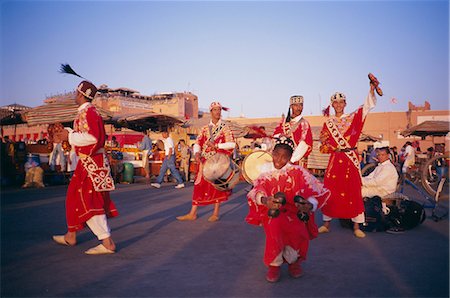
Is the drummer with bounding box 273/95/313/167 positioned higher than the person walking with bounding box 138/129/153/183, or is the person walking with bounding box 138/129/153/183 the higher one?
the drummer with bounding box 273/95/313/167

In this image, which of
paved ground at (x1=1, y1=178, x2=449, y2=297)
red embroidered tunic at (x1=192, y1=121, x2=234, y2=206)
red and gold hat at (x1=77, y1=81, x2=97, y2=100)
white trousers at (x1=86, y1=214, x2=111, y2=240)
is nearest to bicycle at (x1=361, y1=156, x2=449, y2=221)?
paved ground at (x1=1, y1=178, x2=449, y2=297)

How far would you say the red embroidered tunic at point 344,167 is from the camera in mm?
5789

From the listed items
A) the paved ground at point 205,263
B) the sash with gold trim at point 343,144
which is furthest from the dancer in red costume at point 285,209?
the sash with gold trim at point 343,144

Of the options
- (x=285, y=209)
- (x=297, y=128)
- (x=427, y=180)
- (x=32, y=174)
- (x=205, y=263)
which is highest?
(x=297, y=128)

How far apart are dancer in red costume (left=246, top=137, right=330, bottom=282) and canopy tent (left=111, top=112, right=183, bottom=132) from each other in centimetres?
1284

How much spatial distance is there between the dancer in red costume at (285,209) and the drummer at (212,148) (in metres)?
2.74

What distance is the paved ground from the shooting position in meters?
3.46

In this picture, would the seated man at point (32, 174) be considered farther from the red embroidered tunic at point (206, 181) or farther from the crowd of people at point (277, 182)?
the red embroidered tunic at point (206, 181)

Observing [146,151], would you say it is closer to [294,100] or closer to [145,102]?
[294,100]

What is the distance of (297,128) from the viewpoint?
5.48 m

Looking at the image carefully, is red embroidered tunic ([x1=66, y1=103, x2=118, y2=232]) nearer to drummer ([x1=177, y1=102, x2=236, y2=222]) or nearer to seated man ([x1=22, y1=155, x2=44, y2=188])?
drummer ([x1=177, y1=102, x2=236, y2=222])

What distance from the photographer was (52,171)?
13.3 metres

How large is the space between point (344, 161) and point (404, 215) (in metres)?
1.35

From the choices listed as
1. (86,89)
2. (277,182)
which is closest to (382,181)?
(277,182)
